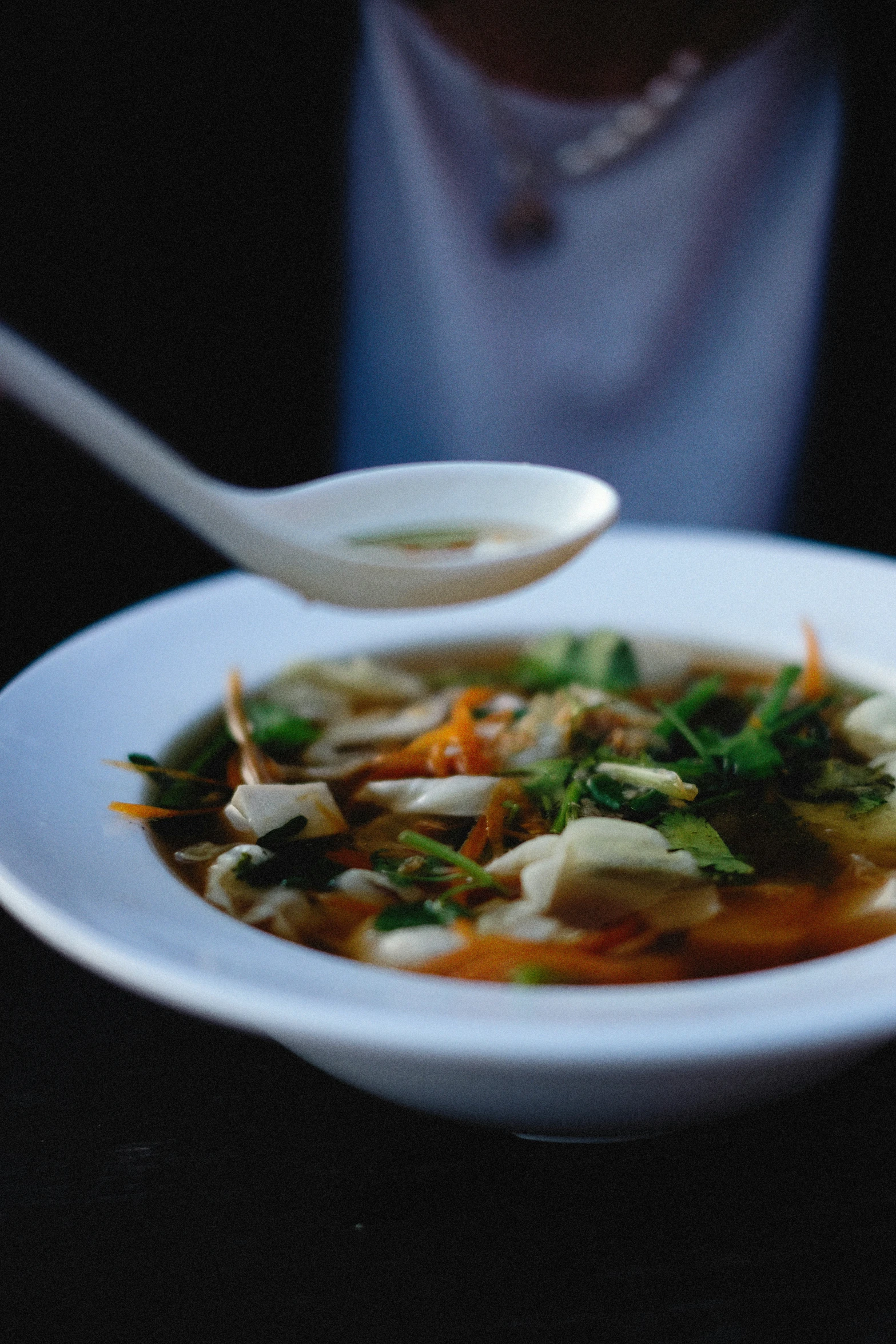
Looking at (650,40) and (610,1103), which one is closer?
(610,1103)

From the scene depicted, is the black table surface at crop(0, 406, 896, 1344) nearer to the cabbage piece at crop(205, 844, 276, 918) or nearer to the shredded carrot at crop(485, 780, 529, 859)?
the cabbage piece at crop(205, 844, 276, 918)

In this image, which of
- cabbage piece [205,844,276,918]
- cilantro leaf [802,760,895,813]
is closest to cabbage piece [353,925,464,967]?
cabbage piece [205,844,276,918]

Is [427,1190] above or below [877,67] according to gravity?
below

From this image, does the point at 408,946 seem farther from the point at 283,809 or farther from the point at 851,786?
the point at 851,786

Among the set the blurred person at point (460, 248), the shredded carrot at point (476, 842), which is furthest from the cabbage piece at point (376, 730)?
the blurred person at point (460, 248)

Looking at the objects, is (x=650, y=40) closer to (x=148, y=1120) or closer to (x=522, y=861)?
(x=522, y=861)

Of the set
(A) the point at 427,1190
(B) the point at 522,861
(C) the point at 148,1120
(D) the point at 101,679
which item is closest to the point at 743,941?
(B) the point at 522,861

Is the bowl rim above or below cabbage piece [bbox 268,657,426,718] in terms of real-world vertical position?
above
